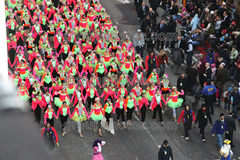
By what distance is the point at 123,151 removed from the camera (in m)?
12.8

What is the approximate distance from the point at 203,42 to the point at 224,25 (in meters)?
1.72

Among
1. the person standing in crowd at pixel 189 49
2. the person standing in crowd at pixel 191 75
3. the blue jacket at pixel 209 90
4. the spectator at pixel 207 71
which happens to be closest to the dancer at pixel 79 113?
the blue jacket at pixel 209 90

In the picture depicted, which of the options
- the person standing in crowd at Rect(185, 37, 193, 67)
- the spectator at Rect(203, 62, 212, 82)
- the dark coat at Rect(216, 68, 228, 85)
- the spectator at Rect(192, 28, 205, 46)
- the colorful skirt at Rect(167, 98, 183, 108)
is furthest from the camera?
the spectator at Rect(192, 28, 205, 46)

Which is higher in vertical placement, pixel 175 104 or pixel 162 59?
pixel 162 59

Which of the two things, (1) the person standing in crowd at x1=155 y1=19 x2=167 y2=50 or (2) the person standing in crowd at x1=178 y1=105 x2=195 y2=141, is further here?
(1) the person standing in crowd at x1=155 y1=19 x2=167 y2=50

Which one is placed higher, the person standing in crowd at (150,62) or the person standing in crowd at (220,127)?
the person standing in crowd at (150,62)

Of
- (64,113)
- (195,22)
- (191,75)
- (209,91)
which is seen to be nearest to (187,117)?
(209,91)

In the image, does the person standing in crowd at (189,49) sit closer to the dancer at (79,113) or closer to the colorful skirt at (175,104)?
the colorful skirt at (175,104)

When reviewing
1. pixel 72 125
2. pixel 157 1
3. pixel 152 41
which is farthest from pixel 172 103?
pixel 157 1

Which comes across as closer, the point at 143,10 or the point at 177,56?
the point at 177,56

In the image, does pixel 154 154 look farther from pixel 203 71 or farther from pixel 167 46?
pixel 167 46

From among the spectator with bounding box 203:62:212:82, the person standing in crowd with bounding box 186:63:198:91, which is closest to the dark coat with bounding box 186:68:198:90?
the person standing in crowd with bounding box 186:63:198:91

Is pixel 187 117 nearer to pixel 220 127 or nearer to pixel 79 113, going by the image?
pixel 220 127

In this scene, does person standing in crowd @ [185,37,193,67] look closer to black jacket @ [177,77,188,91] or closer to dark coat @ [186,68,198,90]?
dark coat @ [186,68,198,90]
